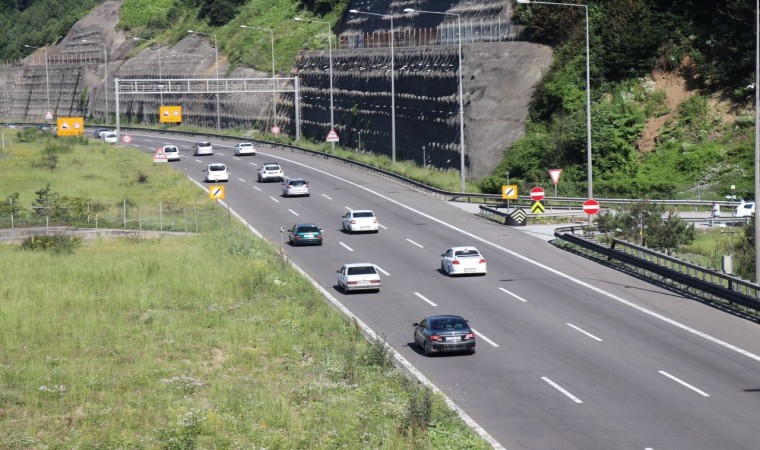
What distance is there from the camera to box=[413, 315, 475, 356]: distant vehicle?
37125 millimetres

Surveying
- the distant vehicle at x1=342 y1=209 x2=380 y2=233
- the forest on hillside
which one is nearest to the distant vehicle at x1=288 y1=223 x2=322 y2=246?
the distant vehicle at x1=342 y1=209 x2=380 y2=233

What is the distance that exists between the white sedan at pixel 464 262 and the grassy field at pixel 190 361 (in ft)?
21.3

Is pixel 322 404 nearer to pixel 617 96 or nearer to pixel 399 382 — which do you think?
pixel 399 382

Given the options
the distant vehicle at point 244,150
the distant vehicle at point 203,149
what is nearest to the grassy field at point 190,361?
the distant vehicle at point 244,150

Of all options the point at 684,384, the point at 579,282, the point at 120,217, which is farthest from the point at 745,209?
the point at 120,217

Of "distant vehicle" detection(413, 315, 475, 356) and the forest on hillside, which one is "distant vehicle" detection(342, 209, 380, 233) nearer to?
the forest on hillside

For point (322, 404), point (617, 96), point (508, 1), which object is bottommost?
point (322, 404)

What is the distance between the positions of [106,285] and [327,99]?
7008cm

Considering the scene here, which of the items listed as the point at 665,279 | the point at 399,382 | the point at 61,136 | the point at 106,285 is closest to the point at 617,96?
the point at 665,279

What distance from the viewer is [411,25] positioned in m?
116

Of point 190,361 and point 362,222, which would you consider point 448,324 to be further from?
point 362,222

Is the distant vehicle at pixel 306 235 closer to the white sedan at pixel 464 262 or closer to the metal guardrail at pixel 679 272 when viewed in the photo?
the white sedan at pixel 464 262

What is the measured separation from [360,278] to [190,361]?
11.9 metres

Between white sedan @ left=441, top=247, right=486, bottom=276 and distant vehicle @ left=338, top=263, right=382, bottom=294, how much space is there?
410cm
